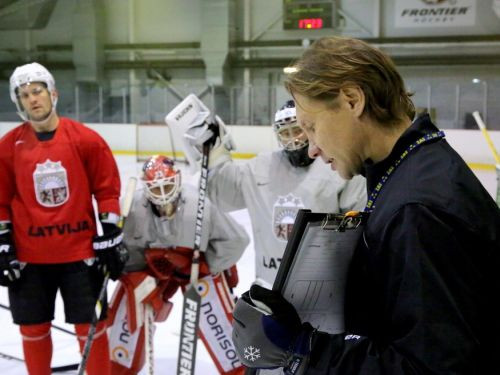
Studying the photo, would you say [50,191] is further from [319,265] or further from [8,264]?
[319,265]

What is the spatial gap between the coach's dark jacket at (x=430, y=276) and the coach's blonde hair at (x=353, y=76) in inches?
2.6

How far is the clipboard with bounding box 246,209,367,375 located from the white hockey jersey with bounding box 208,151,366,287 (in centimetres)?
111

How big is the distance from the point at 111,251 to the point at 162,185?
0.97 feet

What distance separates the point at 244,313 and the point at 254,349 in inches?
1.7

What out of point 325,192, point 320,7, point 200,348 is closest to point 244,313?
point 325,192

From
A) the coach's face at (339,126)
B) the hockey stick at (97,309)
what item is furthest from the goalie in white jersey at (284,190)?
the coach's face at (339,126)

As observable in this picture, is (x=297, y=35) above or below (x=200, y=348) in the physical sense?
above

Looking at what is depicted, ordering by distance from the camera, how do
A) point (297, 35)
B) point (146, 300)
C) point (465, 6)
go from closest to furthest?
point (146, 300)
point (465, 6)
point (297, 35)

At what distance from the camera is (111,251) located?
1.96 metres

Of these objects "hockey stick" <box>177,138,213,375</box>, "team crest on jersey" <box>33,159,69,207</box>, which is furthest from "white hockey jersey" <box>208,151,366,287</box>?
"team crest on jersey" <box>33,159,69,207</box>

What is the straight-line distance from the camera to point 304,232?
681 mm

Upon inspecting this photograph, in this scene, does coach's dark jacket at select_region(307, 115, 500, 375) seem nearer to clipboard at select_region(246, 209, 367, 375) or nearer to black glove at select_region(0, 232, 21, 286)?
clipboard at select_region(246, 209, 367, 375)

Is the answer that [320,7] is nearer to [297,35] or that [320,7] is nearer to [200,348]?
[297,35]

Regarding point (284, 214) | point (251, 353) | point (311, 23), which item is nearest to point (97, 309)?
point (284, 214)
